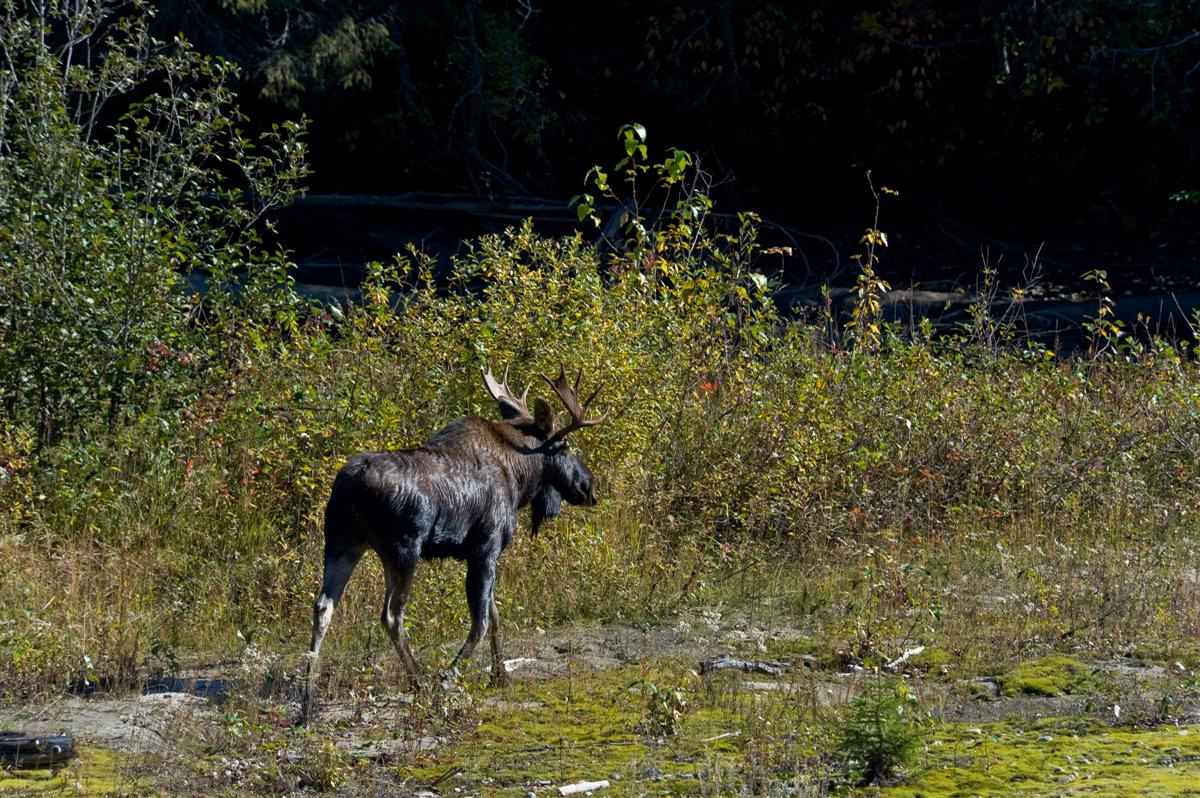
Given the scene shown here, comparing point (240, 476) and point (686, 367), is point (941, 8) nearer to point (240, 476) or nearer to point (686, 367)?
point (686, 367)

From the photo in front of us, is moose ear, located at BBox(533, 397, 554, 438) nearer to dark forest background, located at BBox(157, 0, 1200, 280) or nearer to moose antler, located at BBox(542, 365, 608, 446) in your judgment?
moose antler, located at BBox(542, 365, 608, 446)

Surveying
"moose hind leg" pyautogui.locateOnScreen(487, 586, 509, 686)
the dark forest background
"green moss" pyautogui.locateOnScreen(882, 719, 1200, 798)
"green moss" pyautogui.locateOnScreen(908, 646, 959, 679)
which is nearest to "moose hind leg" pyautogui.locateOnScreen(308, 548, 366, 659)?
"moose hind leg" pyautogui.locateOnScreen(487, 586, 509, 686)

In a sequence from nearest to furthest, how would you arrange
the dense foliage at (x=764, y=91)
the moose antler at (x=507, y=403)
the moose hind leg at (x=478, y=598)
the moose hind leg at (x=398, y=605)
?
the moose hind leg at (x=398, y=605)
the moose hind leg at (x=478, y=598)
the moose antler at (x=507, y=403)
the dense foliage at (x=764, y=91)

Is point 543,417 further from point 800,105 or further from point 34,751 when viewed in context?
point 800,105

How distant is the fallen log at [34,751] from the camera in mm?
6820

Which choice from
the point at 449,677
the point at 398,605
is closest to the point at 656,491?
the point at 398,605

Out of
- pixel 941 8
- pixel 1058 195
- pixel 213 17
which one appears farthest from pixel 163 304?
pixel 1058 195

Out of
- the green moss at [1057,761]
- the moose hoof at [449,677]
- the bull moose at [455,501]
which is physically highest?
the bull moose at [455,501]

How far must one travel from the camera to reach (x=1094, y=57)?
20.4 metres

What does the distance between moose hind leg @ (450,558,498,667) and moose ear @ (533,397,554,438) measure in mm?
1033

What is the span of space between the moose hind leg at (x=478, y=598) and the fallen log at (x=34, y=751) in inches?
86.8

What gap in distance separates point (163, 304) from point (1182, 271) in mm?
14615

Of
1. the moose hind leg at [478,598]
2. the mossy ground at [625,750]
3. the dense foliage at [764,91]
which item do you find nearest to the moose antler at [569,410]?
the moose hind leg at [478,598]

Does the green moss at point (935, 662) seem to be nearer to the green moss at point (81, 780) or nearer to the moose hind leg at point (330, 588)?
the moose hind leg at point (330, 588)
